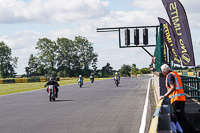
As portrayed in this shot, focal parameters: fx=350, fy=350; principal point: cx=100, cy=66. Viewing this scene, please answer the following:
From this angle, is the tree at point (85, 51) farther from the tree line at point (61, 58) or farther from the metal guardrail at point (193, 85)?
the metal guardrail at point (193, 85)

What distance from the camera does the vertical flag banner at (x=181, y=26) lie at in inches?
547

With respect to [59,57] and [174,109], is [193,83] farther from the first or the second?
[59,57]

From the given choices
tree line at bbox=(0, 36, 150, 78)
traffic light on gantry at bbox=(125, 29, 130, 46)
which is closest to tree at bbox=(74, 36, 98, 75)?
tree line at bbox=(0, 36, 150, 78)

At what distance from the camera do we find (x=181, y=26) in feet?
46.0

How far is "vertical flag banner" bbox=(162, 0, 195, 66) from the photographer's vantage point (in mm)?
13906

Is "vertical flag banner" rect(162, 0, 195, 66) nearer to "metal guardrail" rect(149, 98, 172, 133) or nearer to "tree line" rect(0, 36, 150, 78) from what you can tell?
"metal guardrail" rect(149, 98, 172, 133)

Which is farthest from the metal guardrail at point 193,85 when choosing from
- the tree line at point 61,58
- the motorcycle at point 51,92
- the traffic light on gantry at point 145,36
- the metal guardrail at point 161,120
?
the tree line at point 61,58

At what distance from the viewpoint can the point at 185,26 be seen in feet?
45.4

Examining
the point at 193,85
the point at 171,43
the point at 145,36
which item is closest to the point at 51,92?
the point at 171,43

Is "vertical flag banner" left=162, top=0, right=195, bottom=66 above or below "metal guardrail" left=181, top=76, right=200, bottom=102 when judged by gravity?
above

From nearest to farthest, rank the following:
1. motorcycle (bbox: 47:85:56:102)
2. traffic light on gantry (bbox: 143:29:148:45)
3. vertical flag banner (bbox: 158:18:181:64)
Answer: vertical flag banner (bbox: 158:18:181:64) < motorcycle (bbox: 47:85:56:102) < traffic light on gantry (bbox: 143:29:148:45)

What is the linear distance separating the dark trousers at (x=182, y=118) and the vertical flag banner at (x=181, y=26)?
7.18 metres

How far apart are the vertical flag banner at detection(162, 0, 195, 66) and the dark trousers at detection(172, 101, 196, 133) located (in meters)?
7.18

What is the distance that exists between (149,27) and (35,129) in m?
20.1
